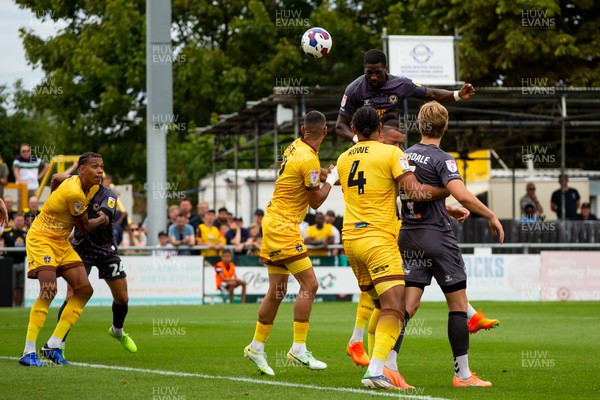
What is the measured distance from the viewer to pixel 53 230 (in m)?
11.8

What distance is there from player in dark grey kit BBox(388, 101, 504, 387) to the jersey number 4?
1.41 ft

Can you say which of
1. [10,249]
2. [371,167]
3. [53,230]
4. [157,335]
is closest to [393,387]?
[371,167]

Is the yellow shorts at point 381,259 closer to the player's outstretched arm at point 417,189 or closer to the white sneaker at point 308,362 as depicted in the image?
the player's outstretched arm at point 417,189

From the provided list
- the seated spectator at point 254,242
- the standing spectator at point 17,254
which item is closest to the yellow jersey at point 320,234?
the seated spectator at point 254,242

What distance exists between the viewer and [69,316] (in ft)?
39.2

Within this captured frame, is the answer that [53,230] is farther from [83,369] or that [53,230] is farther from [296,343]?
[296,343]

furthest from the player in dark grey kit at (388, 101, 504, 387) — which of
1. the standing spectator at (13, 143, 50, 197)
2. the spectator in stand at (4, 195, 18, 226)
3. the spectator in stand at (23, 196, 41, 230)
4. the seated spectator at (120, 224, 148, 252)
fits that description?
the standing spectator at (13, 143, 50, 197)

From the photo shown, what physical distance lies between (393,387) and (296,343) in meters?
1.93

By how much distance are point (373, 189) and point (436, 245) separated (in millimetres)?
735

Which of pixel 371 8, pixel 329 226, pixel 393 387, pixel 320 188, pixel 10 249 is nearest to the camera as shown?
pixel 393 387

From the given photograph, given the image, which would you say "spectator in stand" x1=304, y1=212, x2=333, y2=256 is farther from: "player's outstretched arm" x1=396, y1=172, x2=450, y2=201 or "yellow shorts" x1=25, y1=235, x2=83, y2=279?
"player's outstretched arm" x1=396, y1=172, x2=450, y2=201

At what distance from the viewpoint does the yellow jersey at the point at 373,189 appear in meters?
9.33

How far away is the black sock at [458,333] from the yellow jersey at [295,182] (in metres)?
1.85

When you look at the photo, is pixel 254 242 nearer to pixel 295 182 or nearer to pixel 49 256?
pixel 49 256
